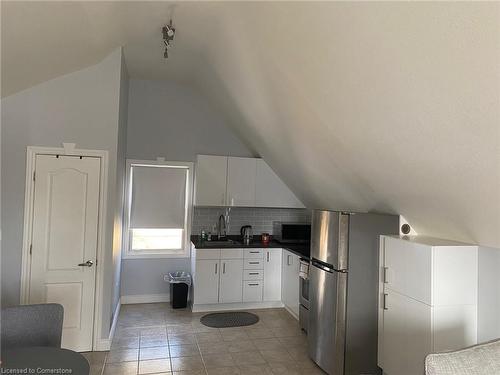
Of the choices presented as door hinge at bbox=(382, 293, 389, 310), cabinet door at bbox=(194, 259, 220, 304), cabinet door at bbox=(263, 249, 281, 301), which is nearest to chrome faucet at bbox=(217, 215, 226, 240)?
cabinet door at bbox=(194, 259, 220, 304)

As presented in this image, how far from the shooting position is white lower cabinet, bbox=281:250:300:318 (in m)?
4.40

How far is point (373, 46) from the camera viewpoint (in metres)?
1.80

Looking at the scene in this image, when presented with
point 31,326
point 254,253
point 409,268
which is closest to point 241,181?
point 254,253

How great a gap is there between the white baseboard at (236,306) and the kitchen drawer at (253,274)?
0.39 m

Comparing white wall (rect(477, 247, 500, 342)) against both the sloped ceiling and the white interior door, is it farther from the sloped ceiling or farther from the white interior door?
the white interior door

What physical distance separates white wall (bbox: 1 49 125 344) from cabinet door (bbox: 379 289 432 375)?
2798mm

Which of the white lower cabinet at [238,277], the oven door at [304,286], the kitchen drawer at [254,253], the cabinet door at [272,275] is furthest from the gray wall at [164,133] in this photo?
the oven door at [304,286]

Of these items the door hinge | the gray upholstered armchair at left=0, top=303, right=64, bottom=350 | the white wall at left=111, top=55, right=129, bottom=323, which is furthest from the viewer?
the white wall at left=111, top=55, right=129, bottom=323

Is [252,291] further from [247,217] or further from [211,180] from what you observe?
[211,180]

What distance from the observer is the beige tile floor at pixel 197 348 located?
3141 mm

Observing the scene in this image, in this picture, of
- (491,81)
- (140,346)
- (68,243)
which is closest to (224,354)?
(140,346)

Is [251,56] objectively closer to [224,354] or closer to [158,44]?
[158,44]

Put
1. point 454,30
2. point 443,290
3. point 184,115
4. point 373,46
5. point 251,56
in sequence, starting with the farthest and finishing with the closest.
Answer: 1. point 184,115
2. point 251,56
3. point 443,290
4. point 373,46
5. point 454,30

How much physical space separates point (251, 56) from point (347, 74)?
116 cm
